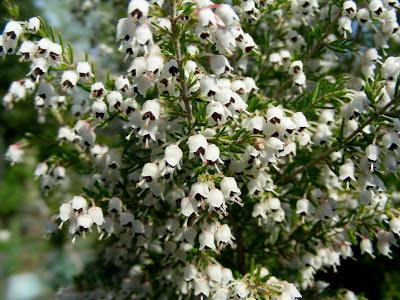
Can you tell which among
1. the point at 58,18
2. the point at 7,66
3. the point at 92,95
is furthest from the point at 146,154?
the point at 7,66

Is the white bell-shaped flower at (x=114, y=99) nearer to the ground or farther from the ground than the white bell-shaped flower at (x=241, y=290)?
farther from the ground

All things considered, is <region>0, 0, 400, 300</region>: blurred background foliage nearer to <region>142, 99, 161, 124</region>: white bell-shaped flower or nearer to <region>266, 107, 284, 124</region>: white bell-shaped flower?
<region>142, 99, 161, 124</region>: white bell-shaped flower

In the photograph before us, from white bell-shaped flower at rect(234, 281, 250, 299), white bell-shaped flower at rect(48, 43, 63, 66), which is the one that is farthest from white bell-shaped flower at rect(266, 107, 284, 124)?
white bell-shaped flower at rect(48, 43, 63, 66)

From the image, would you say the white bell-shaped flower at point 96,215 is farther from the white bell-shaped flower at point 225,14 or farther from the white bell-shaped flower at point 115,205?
the white bell-shaped flower at point 225,14

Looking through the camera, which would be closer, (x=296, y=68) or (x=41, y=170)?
(x=296, y=68)

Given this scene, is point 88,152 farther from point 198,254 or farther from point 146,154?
point 198,254

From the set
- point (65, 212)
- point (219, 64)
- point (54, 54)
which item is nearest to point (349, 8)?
point (219, 64)

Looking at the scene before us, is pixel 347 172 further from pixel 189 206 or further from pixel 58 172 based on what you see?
pixel 58 172

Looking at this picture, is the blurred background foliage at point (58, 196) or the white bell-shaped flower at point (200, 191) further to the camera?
the blurred background foliage at point (58, 196)

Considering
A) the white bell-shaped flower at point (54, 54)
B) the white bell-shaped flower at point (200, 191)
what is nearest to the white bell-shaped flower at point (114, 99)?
the white bell-shaped flower at point (54, 54)

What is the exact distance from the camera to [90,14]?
541 centimetres

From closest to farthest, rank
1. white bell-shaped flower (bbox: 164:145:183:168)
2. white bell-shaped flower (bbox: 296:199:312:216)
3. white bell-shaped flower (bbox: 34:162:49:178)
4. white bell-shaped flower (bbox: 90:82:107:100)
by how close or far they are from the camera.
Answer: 1. white bell-shaped flower (bbox: 164:145:183:168)
2. white bell-shaped flower (bbox: 90:82:107:100)
3. white bell-shaped flower (bbox: 296:199:312:216)
4. white bell-shaped flower (bbox: 34:162:49:178)

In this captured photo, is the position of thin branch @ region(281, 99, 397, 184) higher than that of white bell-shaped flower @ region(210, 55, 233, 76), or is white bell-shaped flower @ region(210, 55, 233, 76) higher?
white bell-shaped flower @ region(210, 55, 233, 76)

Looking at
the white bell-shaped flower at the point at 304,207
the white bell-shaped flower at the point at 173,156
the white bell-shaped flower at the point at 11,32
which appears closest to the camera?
the white bell-shaped flower at the point at 173,156
